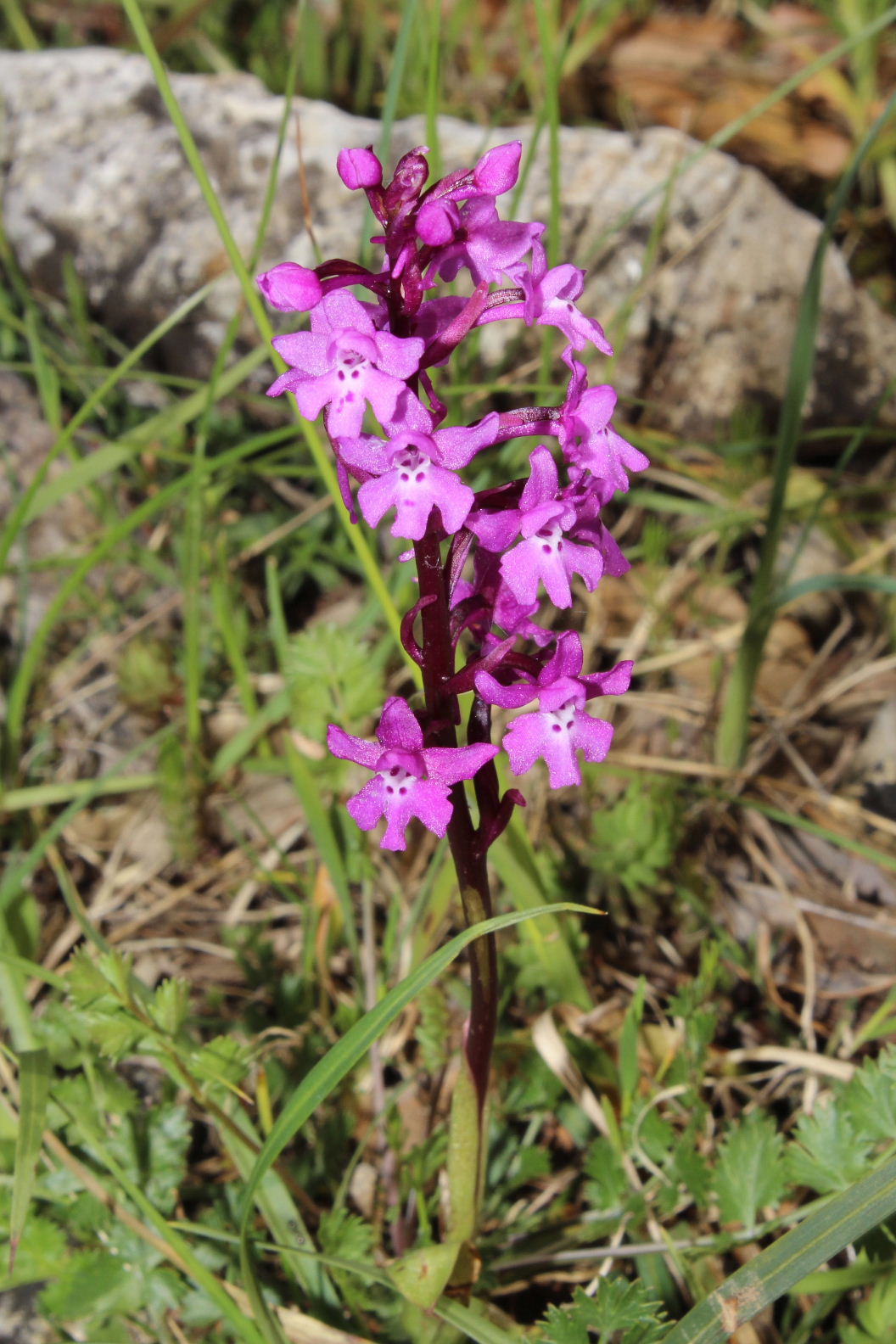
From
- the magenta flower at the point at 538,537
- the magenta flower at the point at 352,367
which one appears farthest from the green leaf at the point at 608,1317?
the magenta flower at the point at 352,367

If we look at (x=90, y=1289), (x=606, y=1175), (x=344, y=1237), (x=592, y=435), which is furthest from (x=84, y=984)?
(x=592, y=435)

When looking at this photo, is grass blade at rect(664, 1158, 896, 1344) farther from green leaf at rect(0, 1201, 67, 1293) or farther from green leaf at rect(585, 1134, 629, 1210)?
green leaf at rect(0, 1201, 67, 1293)

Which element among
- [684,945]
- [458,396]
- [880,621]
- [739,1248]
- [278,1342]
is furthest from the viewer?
[880,621]

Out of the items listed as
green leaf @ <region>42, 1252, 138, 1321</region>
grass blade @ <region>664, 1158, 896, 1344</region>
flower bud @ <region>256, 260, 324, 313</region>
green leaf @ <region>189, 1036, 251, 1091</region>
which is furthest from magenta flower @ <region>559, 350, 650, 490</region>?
green leaf @ <region>42, 1252, 138, 1321</region>

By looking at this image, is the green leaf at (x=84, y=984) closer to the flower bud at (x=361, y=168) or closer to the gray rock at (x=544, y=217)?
the flower bud at (x=361, y=168)

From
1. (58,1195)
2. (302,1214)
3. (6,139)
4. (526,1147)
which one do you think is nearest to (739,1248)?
(526,1147)

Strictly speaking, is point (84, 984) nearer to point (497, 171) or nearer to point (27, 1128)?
point (27, 1128)

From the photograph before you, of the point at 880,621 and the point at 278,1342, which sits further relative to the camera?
the point at 880,621

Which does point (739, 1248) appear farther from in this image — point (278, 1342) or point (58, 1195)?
point (58, 1195)

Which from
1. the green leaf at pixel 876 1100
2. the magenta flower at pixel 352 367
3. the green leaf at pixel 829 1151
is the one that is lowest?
the green leaf at pixel 829 1151
